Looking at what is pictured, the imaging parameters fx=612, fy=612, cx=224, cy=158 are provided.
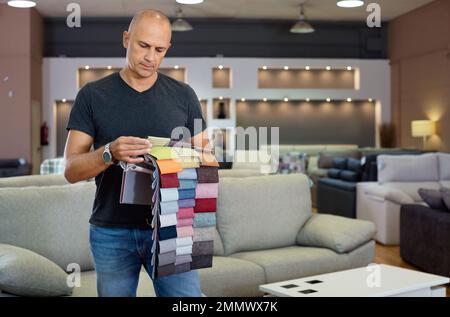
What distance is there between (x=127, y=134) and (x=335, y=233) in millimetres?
2241

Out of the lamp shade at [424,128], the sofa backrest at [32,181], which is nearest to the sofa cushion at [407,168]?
the lamp shade at [424,128]

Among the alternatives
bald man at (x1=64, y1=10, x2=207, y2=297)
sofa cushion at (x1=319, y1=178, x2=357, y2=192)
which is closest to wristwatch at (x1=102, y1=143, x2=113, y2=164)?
bald man at (x1=64, y1=10, x2=207, y2=297)

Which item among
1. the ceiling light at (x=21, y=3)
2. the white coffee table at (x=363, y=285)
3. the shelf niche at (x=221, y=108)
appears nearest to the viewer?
the ceiling light at (x=21, y=3)

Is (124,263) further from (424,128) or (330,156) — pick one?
(424,128)

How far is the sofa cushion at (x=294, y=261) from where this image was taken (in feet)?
9.28

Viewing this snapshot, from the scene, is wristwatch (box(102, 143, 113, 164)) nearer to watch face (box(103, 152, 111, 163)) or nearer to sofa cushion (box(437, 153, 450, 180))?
watch face (box(103, 152, 111, 163))

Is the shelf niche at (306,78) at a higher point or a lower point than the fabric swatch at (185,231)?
higher

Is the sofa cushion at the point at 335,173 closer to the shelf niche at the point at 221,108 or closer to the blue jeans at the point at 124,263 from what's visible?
the shelf niche at the point at 221,108

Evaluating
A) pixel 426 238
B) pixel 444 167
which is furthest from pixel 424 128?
pixel 426 238

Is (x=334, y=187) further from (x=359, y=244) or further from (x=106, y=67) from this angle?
(x=106, y=67)

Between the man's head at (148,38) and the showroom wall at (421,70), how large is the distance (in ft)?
22.2

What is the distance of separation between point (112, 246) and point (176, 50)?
8458 millimetres

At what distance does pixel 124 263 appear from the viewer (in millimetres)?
1060

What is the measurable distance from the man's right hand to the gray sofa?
1293 mm
